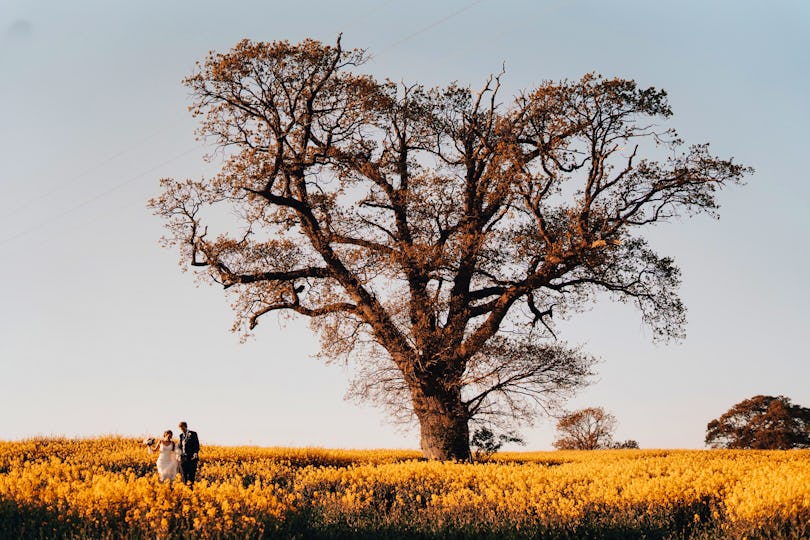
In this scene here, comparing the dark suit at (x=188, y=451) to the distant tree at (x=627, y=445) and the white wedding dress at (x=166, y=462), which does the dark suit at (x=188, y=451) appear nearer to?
the white wedding dress at (x=166, y=462)

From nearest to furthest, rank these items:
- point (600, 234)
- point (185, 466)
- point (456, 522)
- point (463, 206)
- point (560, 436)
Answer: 1. point (456, 522)
2. point (185, 466)
3. point (600, 234)
4. point (463, 206)
5. point (560, 436)

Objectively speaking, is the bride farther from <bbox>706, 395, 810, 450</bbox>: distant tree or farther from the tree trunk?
<bbox>706, 395, 810, 450</bbox>: distant tree

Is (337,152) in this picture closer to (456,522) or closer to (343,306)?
(343,306)

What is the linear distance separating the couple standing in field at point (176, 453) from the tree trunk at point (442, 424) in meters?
8.95

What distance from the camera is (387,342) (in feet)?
80.6

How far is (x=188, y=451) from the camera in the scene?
57.5 ft

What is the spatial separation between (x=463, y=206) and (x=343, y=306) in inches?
201

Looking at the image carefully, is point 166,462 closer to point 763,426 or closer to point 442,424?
point 442,424

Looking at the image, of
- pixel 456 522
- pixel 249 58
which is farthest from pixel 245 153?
pixel 456 522

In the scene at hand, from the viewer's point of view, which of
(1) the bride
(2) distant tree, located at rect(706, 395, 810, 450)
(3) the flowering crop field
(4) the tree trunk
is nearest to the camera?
(3) the flowering crop field

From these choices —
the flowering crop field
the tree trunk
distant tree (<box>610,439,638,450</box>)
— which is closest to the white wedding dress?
the flowering crop field

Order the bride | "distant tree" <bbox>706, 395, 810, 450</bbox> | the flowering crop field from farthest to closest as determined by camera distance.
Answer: "distant tree" <bbox>706, 395, 810, 450</bbox>
the bride
the flowering crop field

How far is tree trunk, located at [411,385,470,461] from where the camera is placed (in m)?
24.6

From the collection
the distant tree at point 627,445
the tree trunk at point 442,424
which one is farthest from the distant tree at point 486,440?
the distant tree at point 627,445
